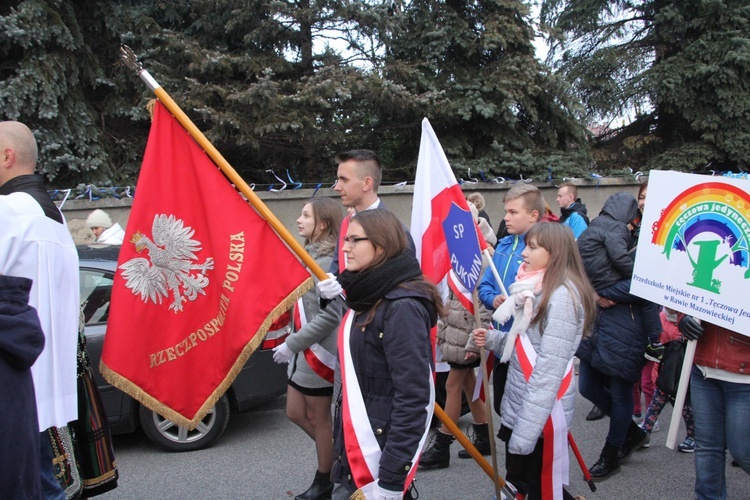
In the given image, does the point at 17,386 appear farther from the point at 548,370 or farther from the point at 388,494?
the point at 548,370

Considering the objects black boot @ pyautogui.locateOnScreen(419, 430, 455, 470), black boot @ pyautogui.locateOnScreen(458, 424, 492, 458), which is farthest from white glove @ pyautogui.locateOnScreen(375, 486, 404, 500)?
black boot @ pyautogui.locateOnScreen(458, 424, 492, 458)

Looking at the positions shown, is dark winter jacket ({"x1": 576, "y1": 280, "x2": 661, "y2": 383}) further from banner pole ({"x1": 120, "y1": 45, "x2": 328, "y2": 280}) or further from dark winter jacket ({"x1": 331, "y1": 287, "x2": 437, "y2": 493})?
banner pole ({"x1": 120, "y1": 45, "x2": 328, "y2": 280})

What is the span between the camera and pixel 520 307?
11.4 ft

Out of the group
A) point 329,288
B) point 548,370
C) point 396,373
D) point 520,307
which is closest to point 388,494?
point 396,373

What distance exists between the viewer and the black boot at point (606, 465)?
178 inches

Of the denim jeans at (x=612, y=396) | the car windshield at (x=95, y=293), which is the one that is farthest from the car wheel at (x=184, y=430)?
the denim jeans at (x=612, y=396)

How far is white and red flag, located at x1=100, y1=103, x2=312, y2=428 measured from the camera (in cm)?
324

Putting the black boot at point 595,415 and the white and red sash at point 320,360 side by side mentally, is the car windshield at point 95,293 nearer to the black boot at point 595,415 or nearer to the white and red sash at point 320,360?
the white and red sash at point 320,360

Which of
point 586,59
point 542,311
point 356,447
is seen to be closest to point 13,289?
point 356,447

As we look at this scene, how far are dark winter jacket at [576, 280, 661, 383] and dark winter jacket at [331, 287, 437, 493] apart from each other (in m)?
2.05

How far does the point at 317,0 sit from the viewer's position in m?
10.4

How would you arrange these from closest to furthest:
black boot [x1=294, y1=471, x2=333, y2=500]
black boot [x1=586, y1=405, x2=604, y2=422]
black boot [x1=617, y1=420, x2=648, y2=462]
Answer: black boot [x1=294, y1=471, x2=333, y2=500] < black boot [x1=617, y1=420, x2=648, y2=462] < black boot [x1=586, y1=405, x2=604, y2=422]

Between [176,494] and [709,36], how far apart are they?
522 inches

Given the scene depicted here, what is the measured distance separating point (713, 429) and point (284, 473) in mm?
2828
